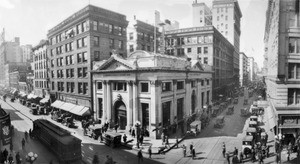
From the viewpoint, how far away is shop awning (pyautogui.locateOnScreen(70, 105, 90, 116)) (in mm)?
39081

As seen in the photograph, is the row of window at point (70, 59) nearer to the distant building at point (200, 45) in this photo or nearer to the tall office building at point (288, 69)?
the distant building at point (200, 45)

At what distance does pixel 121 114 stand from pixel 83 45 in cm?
1671

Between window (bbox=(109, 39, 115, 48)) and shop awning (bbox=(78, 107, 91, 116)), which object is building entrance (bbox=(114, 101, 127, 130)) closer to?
shop awning (bbox=(78, 107, 91, 116))

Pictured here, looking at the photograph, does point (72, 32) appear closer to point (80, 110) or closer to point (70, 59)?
point (70, 59)

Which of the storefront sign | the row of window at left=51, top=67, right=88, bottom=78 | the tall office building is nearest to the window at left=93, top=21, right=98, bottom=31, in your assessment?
the row of window at left=51, top=67, right=88, bottom=78

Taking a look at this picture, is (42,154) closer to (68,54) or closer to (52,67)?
(68,54)

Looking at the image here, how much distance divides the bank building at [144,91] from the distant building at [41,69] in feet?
86.4

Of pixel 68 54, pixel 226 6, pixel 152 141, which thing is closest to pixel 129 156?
pixel 152 141

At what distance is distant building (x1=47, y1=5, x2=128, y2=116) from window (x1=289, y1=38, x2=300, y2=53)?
97.1 ft

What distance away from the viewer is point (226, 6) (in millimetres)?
84938

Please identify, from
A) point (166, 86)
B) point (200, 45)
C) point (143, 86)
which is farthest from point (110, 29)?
point (200, 45)

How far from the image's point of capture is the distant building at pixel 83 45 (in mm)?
39281

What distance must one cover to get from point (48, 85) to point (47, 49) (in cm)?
987

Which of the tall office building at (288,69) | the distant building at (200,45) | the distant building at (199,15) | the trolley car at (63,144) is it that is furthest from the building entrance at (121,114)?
the distant building at (199,15)
